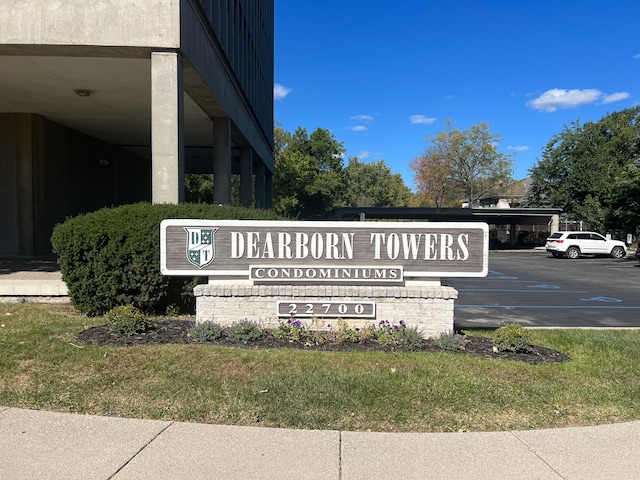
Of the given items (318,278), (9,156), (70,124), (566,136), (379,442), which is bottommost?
(379,442)

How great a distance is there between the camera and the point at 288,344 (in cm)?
561

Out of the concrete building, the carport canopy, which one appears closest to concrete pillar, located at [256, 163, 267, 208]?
the concrete building

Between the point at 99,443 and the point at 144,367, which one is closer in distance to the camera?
the point at 99,443

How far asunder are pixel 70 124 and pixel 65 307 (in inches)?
477

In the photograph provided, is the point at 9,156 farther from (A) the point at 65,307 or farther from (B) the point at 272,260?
(B) the point at 272,260

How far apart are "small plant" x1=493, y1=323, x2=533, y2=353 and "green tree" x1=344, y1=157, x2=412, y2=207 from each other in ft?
294

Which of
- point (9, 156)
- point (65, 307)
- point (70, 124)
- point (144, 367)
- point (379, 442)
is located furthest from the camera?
point (70, 124)

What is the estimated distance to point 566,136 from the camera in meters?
54.8

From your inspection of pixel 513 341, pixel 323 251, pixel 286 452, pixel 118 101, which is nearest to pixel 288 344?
pixel 323 251

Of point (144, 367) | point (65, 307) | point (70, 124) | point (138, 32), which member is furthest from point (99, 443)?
point (70, 124)

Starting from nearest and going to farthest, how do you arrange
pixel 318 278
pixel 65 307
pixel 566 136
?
pixel 318 278, pixel 65 307, pixel 566 136

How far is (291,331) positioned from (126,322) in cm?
201

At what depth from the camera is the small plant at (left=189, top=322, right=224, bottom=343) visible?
5.67 meters

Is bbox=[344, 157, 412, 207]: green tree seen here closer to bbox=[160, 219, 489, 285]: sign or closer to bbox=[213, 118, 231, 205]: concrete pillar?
bbox=[213, 118, 231, 205]: concrete pillar
